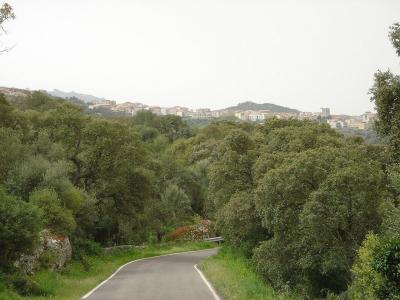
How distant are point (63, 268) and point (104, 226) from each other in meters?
17.8

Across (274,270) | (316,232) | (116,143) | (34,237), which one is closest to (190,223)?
(116,143)

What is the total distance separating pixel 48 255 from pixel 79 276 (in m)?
2.53

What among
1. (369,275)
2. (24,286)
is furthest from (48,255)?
(369,275)

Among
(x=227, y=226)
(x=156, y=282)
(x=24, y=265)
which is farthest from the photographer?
(x=227, y=226)

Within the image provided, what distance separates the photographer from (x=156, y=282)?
1981 centimetres

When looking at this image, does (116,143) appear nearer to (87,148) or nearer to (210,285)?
(87,148)

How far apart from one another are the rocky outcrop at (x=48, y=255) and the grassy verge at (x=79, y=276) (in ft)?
1.30

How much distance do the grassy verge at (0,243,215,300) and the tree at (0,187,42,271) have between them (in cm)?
134

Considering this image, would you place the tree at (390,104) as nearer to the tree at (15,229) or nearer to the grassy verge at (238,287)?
the grassy verge at (238,287)

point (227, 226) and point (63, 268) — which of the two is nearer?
point (63, 268)

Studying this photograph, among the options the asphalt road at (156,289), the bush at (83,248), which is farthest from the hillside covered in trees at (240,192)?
the asphalt road at (156,289)

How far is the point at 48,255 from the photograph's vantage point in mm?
20906

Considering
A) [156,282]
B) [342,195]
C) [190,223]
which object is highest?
[342,195]

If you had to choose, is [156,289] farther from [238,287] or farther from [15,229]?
[15,229]
